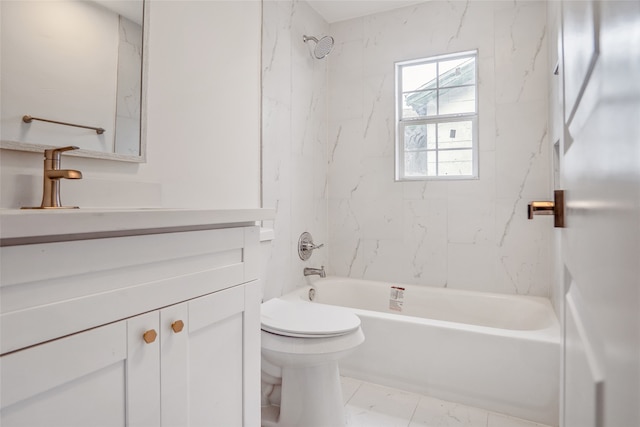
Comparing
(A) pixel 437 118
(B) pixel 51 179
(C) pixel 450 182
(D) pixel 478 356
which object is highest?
(A) pixel 437 118

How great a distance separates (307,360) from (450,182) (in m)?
1.76

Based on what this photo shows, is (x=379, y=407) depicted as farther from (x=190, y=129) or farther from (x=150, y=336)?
(x=190, y=129)

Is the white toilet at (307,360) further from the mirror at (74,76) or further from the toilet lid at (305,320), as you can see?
the mirror at (74,76)

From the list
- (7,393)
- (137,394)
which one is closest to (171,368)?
(137,394)

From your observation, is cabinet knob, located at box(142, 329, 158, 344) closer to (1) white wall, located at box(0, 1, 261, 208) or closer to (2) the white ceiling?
(1) white wall, located at box(0, 1, 261, 208)

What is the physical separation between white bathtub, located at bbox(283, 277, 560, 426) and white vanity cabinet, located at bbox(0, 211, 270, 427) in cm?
113

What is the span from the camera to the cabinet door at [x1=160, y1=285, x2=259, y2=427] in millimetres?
783

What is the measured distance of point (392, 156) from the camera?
280 cm

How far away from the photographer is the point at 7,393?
526 millimetres

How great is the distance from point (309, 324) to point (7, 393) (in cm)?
115

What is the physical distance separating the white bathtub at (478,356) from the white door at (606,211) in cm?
135

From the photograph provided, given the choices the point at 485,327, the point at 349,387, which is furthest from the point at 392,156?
the point at 349,387

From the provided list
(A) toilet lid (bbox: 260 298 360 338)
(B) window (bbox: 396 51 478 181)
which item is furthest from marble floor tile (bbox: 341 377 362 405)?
(B) window (bbox: 396 51 478 181)

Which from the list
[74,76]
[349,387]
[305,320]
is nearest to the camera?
[74,76]
